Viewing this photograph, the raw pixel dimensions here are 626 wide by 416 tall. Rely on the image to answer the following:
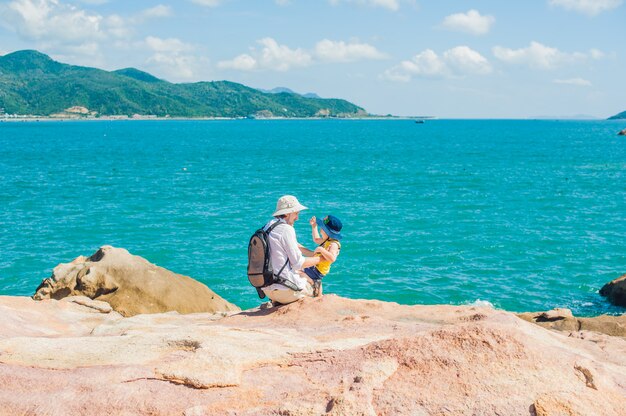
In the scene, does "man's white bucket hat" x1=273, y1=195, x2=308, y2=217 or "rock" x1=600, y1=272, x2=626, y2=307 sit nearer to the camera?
"man's white bucket hat" x1=273, y1=195, x2=308, y2=217

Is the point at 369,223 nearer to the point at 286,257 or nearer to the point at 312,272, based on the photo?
the point at 312,272

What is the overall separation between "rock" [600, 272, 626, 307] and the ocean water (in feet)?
1.29

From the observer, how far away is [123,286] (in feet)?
56.1

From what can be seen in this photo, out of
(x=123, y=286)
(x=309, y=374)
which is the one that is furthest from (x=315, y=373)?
(x=123, y=286)

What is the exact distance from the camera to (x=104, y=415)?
629 centimetres

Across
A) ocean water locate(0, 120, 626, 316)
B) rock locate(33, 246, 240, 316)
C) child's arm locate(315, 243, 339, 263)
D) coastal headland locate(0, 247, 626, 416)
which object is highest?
child's arm locate(315, 243, 339, 263)

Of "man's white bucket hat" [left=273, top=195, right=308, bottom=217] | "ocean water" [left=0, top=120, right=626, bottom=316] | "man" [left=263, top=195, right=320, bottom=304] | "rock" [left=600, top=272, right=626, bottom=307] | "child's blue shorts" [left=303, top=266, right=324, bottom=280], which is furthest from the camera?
"ocean water" [left=0, top=120, right=626, bottom=316]

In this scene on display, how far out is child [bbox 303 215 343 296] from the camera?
11.1 m

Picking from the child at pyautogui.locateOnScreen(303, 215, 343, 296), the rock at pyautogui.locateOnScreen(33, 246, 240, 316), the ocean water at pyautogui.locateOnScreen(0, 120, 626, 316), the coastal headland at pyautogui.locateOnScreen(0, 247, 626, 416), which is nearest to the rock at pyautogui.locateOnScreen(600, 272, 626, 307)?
the ocean water at pyautogui.locateOnScreen(0, 120, 626, 316)

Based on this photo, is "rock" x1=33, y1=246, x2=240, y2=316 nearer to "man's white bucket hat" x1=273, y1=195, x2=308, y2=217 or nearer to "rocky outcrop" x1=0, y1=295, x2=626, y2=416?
"man's white bucket hat" x1=273, y1=195, x2=308, y2=217

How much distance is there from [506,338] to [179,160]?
82.6 meters

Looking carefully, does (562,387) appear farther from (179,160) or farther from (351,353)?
(179,160)

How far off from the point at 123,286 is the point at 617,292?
18843 mm

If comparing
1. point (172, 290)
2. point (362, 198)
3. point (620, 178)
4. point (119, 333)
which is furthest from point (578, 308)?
point (620, 178)
